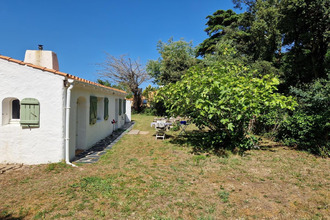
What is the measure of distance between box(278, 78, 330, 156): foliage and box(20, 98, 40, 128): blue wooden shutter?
9882 millimetres

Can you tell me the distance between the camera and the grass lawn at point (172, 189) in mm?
3393

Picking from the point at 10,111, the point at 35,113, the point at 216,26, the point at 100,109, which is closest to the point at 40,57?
the point at 10,111

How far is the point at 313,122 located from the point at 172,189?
261 inches

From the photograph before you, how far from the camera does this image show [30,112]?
18.2 feet

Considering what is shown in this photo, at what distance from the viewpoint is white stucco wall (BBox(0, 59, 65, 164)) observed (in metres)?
5.59

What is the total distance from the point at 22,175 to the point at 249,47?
56.0ft

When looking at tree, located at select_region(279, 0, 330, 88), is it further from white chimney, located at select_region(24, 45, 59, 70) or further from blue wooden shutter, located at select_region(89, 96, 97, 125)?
white chimney, located at select_region(24, 45, 59, 70)

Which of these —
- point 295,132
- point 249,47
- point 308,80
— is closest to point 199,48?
point 249,47

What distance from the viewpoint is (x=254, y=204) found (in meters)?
3.70

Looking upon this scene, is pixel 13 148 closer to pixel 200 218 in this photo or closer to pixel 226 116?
pixel 200 218

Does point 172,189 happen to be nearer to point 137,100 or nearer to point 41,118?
point 41,118

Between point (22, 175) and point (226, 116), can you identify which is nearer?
point (22, 175)

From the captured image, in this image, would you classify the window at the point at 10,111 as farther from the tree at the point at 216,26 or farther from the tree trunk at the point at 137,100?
the tree at the point at 216,26

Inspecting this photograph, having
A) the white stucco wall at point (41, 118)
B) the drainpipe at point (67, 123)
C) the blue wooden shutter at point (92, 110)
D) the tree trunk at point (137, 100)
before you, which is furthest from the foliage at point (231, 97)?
the tree trunk at point (137, 100)
